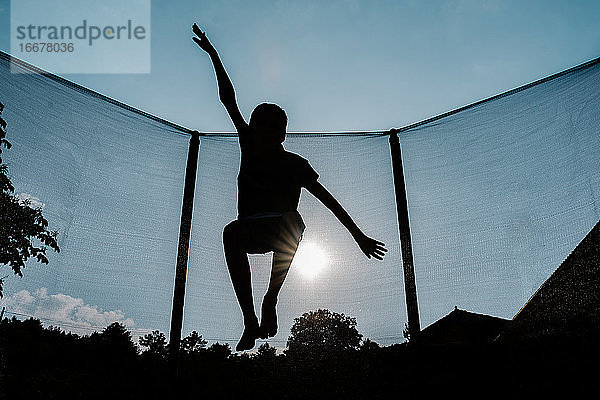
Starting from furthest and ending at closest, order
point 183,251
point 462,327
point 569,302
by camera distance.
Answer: point 462,327, point 183,251, point 569,302

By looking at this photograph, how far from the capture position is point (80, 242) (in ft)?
11.6

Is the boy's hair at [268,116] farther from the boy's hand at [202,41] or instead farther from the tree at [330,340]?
the tree at [330,340]

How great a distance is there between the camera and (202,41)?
1.55 metres

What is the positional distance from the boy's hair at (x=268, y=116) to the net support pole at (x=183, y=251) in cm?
251

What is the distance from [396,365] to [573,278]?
157cm

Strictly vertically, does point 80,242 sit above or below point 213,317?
above

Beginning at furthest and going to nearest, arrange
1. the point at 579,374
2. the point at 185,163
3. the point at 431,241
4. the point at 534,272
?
the point at 185,163 → the point at 431,241 → the point at 534,272 → the point at 579,374

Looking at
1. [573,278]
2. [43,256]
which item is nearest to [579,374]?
[573,278]

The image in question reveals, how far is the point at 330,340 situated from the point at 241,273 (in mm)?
3400

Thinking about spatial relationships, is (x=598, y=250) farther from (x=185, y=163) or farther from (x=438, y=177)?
(x=185, y=163)

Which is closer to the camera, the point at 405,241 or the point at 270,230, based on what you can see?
the point at 270,230

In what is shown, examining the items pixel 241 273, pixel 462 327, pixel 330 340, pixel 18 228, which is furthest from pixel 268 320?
pixel 462 327

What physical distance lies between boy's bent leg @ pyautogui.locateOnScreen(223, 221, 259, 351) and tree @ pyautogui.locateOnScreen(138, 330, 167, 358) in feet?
8.14

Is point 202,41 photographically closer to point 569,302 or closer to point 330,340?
point 569,302
